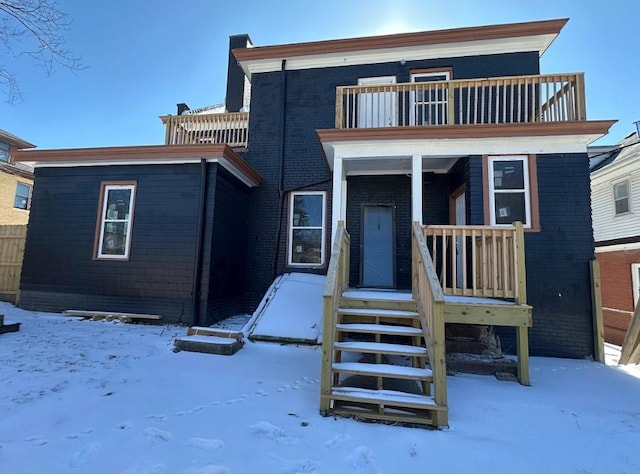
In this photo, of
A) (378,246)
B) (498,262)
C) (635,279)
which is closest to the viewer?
(498,262)

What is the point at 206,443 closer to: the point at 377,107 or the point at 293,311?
the point at 293,311

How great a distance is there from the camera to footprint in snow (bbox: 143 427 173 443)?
7.91ft

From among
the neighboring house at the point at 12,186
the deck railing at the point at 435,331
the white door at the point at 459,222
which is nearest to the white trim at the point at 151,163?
the deck railing at the point at 435,331

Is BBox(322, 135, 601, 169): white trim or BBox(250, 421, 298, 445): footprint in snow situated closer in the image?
BBox(250, 421, 298, 445): footprint in snow

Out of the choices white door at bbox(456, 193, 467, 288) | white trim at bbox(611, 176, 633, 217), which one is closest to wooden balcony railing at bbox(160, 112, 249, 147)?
white door at bbox(456, 193, 467, 288)

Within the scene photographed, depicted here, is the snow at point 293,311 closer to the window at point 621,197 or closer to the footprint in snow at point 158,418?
the footprint in snow at point 158,418

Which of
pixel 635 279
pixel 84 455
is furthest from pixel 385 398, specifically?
pixel 635 279

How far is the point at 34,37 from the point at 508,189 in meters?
8.68

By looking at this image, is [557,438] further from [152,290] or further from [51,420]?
[152,290]

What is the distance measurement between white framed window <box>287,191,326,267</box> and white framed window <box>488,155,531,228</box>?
370cm

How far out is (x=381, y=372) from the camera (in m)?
3.12

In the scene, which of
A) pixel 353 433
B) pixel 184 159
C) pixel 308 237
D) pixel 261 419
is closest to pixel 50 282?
pixel 184 159

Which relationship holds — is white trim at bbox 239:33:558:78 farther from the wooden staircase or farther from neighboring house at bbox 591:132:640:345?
the wooden staircase

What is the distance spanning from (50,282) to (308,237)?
5.77 metres
